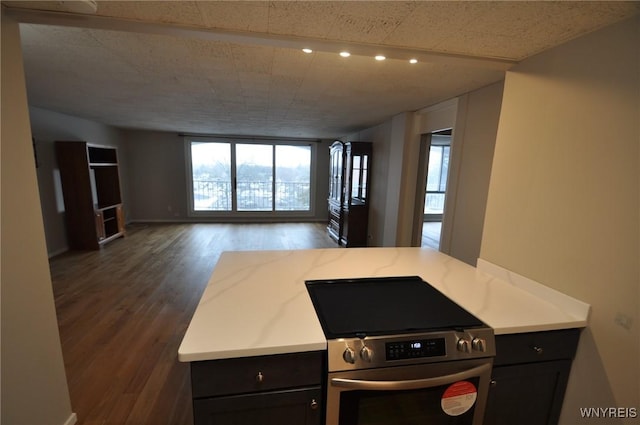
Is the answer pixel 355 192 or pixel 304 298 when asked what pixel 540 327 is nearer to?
pixel 304 298

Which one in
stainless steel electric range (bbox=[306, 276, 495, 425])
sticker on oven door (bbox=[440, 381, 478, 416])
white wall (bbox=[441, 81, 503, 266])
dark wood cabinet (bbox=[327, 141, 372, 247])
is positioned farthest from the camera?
dark wood cabinet (bbox=[327, 141, 372, 247])

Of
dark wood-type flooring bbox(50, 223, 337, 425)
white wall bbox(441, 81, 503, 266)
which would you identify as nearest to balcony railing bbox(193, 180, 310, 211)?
dark wood-type flooring bbox(50, 223, 337, 425)

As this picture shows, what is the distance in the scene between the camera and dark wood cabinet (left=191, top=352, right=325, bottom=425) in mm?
965

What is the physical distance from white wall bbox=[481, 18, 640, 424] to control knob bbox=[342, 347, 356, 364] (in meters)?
1.06

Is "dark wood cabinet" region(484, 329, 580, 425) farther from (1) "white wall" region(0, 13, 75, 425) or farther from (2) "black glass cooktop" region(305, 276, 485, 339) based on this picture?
(1) "white wall" region(0, 13, 75, 425)

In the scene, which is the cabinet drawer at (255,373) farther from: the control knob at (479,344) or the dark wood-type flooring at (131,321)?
the dark wood-type flooring at (131,321)

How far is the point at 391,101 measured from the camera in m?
3.22

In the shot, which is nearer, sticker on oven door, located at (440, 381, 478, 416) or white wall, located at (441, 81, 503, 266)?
sticker on oven door, located at (440, 381, 478, 416)

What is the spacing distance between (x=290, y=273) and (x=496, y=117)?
2.19 metres

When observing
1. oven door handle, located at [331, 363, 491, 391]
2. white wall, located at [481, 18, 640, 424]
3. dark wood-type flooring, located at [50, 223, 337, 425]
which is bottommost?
dark wood-type flooring, located at [50, 223, 337, 425]

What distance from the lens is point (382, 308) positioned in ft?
4.12

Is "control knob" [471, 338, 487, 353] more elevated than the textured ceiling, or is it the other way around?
the textured ceiling

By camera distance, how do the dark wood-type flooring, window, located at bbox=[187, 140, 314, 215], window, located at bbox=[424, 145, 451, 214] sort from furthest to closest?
window, located at bbox=[424, 145, 451, 214], window, located at bbox=[187, 140, 314, 215], the dark wood-type flooring

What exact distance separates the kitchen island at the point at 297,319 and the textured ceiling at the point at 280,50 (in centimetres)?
117
